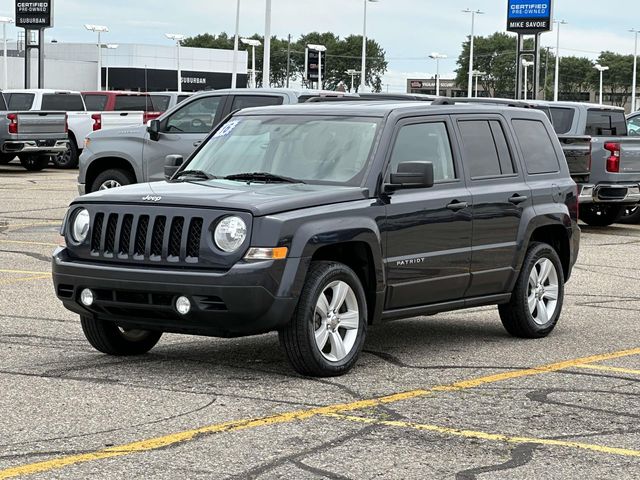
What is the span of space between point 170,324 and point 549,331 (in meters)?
3.49

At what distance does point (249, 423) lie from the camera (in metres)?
6.82

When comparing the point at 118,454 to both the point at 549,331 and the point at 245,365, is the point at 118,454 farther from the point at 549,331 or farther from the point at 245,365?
the point at 549,331

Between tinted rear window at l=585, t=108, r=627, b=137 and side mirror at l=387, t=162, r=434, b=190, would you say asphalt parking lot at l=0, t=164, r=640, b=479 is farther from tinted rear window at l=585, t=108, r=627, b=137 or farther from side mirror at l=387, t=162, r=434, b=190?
tinted rear window at l=585, t=108, r=627, b=137

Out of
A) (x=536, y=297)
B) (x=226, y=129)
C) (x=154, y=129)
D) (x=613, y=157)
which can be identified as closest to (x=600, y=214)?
(x=613, y=157)

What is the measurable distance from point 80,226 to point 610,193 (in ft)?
42.7

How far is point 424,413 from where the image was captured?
23.5 feet

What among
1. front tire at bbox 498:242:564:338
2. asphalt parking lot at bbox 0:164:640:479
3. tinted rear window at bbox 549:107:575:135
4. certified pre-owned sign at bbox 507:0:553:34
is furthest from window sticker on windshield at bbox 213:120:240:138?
certified pre-owned sign at bbox 507:0:553:34

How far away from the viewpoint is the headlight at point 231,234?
7.77m

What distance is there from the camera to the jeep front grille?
788 centimetres

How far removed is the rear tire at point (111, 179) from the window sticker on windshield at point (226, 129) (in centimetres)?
971

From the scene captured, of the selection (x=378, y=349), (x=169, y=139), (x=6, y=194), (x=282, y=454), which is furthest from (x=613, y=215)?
(x=282, y=454)

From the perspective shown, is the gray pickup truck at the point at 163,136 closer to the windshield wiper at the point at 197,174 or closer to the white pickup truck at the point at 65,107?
the windshield wiper at the point at 197,174

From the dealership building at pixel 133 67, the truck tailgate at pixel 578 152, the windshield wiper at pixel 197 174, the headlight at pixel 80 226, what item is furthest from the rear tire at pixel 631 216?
the dealership building at pixel 133 67

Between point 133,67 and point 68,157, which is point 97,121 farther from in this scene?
point 133,67
